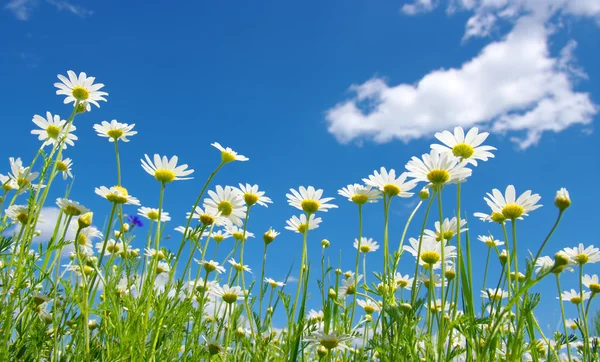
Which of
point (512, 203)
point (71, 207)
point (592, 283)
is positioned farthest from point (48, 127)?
point (592, 283)

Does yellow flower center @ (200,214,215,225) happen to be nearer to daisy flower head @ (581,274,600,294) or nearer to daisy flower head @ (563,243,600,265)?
daisy flower head @ (563,243,600,265)

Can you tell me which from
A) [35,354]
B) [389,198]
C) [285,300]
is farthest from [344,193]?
[35,354]

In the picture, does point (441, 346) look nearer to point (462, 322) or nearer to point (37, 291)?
point (462, 322)

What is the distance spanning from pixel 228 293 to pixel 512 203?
1.59 m

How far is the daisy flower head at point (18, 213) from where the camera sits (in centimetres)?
246

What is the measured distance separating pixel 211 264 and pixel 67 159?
1125mm

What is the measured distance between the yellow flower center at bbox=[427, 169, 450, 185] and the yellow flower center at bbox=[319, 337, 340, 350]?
2.40 ft

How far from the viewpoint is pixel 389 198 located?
7.72 ft

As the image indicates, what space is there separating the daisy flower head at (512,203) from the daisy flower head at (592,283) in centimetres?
125

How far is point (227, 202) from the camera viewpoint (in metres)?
2.47

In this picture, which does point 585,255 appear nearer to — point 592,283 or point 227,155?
point 592,283

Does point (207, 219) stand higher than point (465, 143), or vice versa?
point (465, 143)

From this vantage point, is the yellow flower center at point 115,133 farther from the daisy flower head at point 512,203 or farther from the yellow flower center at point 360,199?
the daisy flower head at point 512,203

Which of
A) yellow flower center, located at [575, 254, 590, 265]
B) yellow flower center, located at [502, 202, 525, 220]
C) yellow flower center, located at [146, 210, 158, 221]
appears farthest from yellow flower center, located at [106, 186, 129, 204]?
yellow flower center, located at [575, 254, 590, 265]
